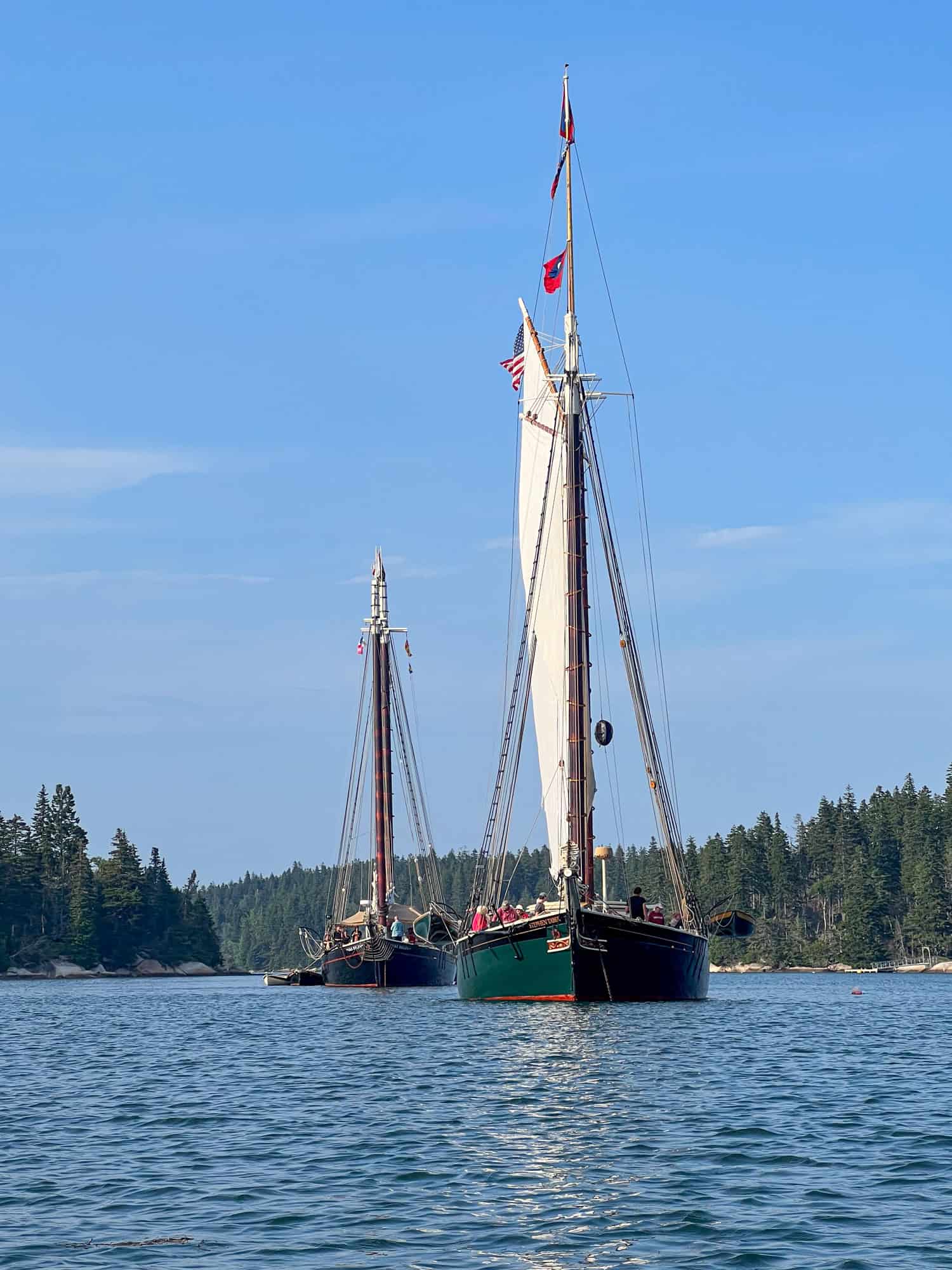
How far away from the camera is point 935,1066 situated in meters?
43.2

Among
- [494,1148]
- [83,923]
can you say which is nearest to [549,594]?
[494,1148]

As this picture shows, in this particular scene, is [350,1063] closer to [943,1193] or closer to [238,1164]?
[238,1164]

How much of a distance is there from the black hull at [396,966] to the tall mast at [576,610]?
3561cm

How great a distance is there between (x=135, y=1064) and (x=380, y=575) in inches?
2495

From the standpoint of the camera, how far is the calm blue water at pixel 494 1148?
64.5 feet

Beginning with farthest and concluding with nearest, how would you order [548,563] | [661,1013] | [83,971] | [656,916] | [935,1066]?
[83,971] < [548,563] < [656,916] < [661,1013] < [935,1066]

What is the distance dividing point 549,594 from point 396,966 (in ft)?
117

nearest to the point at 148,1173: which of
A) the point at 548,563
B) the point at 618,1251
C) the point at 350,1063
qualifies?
the point at 618,1251

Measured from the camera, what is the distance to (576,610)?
202ft

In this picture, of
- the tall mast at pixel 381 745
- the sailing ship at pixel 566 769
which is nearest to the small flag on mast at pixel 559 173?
the sailing ship at pixel 566 769

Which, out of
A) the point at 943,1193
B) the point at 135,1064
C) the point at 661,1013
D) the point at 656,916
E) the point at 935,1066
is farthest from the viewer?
the point at 656,916

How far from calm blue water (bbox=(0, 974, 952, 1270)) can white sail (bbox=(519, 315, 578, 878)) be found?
10.7 metres

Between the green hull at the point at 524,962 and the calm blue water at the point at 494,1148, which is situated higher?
the green hull at the point at 524,962

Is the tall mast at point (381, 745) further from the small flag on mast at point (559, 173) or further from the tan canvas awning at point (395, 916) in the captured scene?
the small flag on mast at point (559, 173)
